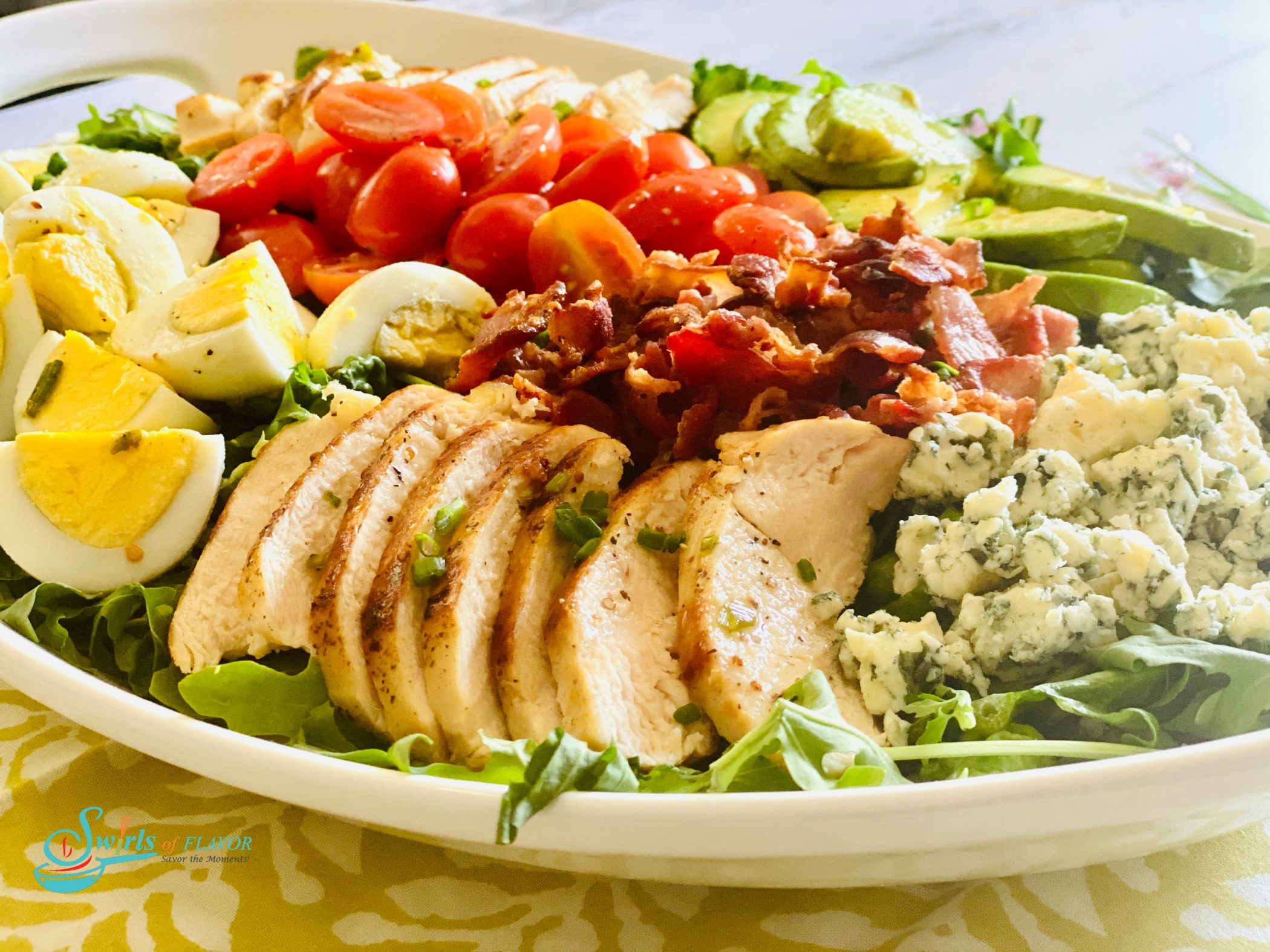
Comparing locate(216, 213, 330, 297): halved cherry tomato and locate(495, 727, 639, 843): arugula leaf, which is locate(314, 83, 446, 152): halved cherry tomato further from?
locate(495, 727, 639, 843): arugula leaf

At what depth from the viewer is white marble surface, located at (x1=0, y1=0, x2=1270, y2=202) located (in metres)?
5.97

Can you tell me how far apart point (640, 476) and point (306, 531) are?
28.3 inches

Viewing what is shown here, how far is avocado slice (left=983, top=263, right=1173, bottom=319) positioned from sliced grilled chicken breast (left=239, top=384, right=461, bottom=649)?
1.64 metres

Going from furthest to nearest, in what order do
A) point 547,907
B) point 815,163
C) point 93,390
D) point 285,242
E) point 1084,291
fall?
point 815,163 < point 285,242 < point 1084,291 < point 93,390 < point 547,907

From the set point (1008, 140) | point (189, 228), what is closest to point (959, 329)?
point (1008, 140)

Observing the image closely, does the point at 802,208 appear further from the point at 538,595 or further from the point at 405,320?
the point at 538,595

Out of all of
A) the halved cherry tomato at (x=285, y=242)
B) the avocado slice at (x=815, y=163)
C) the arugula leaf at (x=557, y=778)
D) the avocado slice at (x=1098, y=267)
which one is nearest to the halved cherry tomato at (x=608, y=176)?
the avocado slice at (x=815, y=163)

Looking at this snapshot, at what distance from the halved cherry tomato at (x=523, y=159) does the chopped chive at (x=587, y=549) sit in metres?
1.65

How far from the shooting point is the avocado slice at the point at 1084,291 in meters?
3.02

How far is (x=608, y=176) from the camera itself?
340cm

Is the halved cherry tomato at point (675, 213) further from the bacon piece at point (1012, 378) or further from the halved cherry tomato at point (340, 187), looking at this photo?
the bacon piece at point (1012, 378)

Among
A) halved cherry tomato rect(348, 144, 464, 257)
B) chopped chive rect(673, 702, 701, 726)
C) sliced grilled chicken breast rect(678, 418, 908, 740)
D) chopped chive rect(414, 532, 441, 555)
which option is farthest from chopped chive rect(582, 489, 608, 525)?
halved cherry tomato rect(348, 144, 464, 257)

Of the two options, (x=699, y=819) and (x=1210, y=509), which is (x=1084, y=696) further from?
(x=699, y=819)

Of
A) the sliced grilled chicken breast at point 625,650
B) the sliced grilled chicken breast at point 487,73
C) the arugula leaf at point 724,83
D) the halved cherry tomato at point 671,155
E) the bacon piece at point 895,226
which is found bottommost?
the sliced grilled chicken breast at point 625,650
